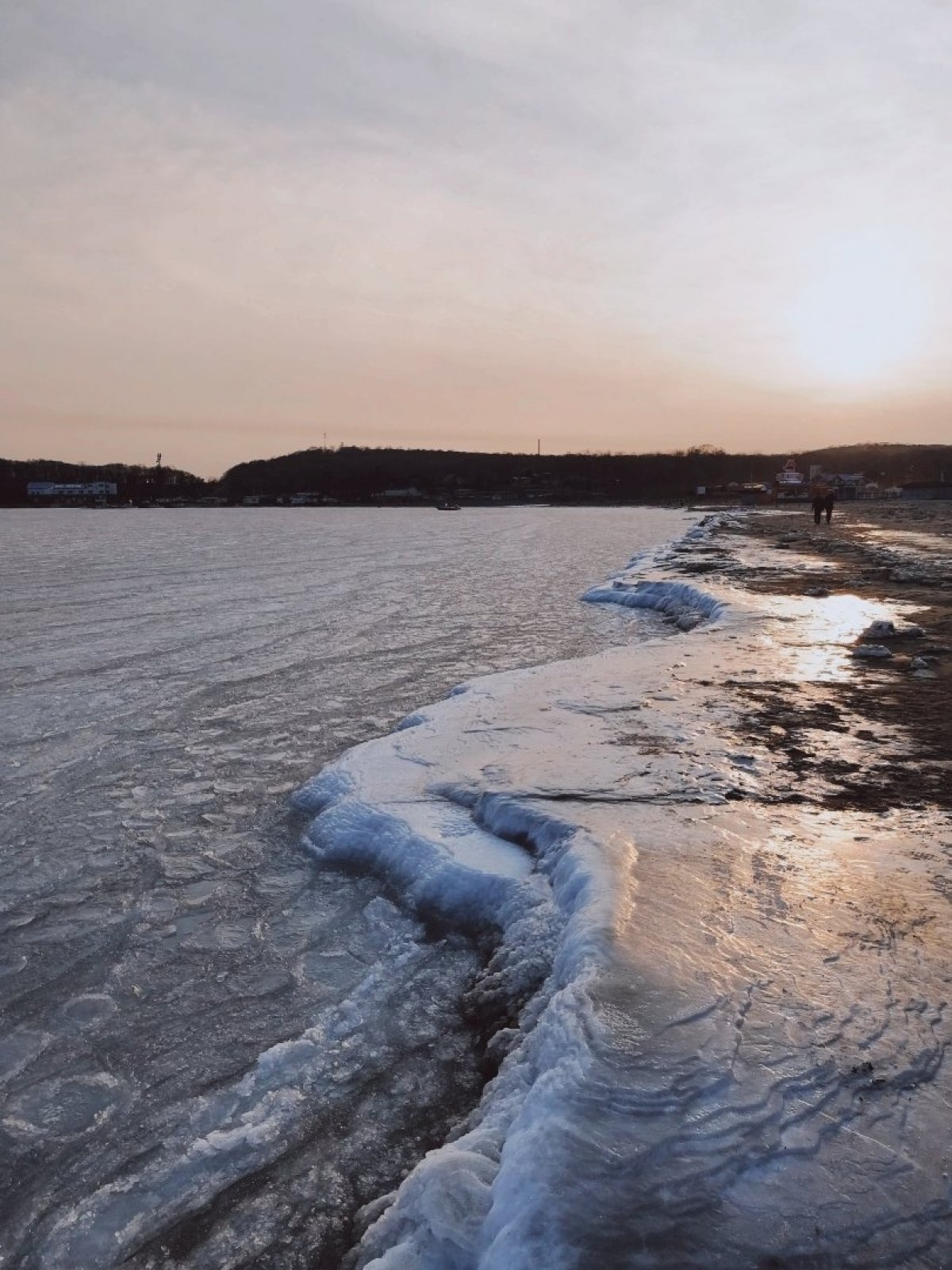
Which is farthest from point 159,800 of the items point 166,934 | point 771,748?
point 771,748

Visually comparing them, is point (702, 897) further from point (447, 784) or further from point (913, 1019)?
point (447, 784)

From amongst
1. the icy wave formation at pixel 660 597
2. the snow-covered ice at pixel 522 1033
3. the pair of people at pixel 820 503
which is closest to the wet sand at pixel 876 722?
the snow-covered ice at pixel 522 1033

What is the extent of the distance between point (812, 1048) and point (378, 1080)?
6.10 feet

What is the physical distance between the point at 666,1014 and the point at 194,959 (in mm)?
2733

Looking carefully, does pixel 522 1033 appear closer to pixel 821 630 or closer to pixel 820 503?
pixel 821 630

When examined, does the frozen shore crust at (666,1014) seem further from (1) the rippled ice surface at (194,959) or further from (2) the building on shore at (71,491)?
(2) the building on shore at (71,491)

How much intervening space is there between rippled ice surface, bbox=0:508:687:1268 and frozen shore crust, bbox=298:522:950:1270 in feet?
1.15

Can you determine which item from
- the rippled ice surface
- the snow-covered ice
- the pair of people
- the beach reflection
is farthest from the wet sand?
the pair of people

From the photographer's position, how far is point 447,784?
6.84m

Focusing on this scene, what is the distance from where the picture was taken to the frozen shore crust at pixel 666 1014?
102 inches

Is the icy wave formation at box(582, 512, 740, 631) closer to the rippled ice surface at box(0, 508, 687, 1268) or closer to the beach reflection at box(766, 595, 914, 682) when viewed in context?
the beach reflection at box(766, 595, 914, 682)

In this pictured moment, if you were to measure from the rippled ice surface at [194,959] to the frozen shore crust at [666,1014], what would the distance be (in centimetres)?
35

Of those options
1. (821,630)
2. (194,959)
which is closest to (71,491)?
(821,630)

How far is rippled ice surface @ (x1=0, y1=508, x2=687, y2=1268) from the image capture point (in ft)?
10.3
